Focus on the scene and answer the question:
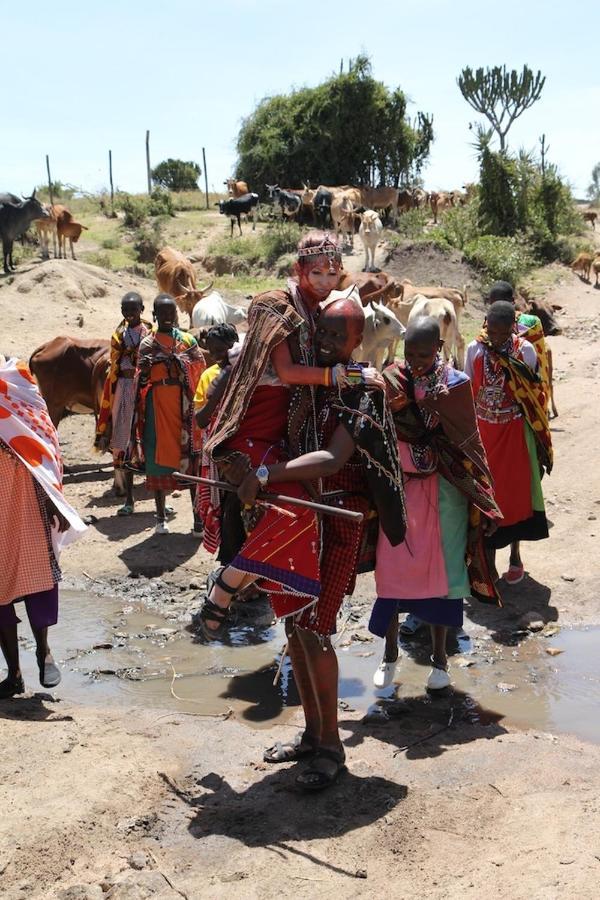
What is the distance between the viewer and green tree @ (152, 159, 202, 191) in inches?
1855

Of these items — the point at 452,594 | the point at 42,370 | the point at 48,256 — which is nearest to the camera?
the point at 452,594

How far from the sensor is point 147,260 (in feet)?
86.2

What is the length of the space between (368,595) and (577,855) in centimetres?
358

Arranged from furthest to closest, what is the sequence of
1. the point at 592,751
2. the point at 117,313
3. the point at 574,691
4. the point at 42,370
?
the point at 117,313 < the point at 42,370 < the point at 574,691 < the point at 592,751

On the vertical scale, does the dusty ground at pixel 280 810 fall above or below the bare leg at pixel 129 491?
below

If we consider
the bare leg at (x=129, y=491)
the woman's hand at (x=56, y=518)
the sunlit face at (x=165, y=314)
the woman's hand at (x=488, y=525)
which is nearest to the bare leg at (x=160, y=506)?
the bare leg at (x=129, y=491)

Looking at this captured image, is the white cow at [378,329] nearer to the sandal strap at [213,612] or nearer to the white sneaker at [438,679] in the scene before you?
the white sneaker at [438,679]

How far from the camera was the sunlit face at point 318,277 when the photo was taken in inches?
157

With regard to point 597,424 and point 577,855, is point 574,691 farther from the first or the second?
point 597,424

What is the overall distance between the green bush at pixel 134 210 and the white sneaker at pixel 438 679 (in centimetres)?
2648

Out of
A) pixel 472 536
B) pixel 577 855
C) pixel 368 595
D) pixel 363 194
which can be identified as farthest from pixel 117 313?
pixel 363 194

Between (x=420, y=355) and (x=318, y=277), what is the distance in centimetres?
93

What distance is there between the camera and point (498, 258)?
23.1 meters

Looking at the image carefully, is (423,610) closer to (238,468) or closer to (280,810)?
(280,810)
